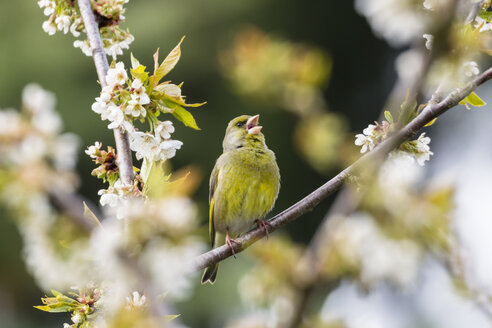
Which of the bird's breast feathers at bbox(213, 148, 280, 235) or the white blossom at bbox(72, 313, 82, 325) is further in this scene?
the bird's breast feathers at bbox(213, 148, 280, 235)

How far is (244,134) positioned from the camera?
349 cm

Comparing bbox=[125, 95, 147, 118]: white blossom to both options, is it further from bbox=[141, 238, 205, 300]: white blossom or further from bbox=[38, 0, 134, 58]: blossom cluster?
bbox=[141, 238, 205, 300]: white blossom

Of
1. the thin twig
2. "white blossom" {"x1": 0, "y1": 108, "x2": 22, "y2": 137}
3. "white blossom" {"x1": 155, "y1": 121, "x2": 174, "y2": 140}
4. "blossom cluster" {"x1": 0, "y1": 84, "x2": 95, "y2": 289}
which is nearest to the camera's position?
the thin twig

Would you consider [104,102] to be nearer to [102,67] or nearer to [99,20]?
[102,67]

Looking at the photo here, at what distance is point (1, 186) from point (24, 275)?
951 cm

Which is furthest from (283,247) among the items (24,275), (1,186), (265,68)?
(24,275)

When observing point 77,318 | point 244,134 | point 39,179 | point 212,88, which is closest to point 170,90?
point 77,318

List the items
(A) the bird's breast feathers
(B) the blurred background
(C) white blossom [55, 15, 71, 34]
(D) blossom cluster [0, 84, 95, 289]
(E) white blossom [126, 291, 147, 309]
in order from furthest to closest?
(B) the blurred background < (A) the bird's breast feathers < (C) white blossom [55, 15, 71, 34] < (E) white blossom [126, 291, 147, 309] < (D) blossom cluster [0, 84, 95, 289]

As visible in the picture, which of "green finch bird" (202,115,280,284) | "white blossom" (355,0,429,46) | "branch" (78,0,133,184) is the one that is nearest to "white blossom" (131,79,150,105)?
"branch" (78,0,133,184)

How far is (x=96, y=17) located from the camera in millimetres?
2092

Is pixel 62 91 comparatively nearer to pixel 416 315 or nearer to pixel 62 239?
pixel 416 315

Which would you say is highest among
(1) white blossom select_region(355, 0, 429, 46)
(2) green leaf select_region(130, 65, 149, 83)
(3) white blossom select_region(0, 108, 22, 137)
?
(1) white blossom select_region(355, 0, 429, 46)

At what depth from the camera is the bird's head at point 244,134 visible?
11.3 feet

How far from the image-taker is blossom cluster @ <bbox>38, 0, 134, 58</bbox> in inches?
81.9
